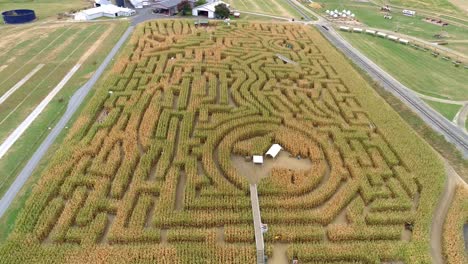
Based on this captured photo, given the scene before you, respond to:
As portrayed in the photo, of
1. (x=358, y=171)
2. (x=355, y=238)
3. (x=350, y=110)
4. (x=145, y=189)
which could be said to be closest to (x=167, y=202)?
(x=145, y=189)

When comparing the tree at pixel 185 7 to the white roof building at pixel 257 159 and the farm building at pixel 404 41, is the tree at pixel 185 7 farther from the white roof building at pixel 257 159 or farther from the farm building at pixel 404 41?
the white roof building at pixel 257 159

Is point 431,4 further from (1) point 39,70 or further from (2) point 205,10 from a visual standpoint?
(1) point 39,70

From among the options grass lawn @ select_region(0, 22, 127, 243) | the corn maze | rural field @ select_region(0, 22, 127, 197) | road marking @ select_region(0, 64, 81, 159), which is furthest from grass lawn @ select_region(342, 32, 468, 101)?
road marking @ select_region(0, 64, 81, 159)

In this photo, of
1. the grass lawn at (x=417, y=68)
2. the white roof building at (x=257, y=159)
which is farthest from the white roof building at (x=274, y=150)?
the grass lawn at (x=417, y=68)

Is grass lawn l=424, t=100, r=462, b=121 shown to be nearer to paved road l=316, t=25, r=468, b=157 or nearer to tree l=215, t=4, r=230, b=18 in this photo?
paved road l=316, t=25, r=468, b=157

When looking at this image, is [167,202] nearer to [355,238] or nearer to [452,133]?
[355,238]

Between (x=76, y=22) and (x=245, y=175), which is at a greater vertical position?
(x=76, y=22)
